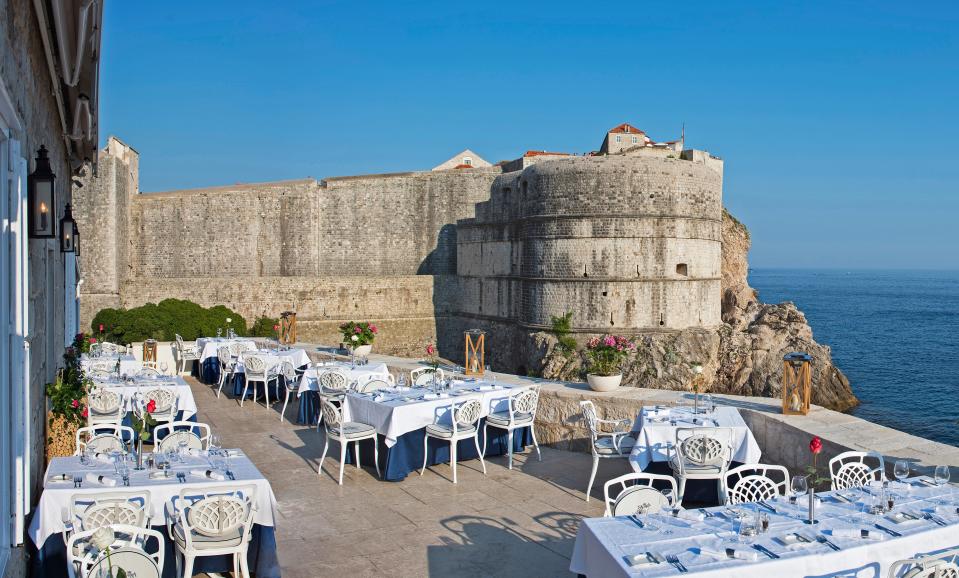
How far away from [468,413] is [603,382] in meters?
1.44

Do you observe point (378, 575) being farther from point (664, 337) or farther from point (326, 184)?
point (326, 184)

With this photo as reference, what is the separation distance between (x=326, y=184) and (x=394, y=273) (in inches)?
162

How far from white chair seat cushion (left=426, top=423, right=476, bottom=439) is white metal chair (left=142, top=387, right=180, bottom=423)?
2.58 meters

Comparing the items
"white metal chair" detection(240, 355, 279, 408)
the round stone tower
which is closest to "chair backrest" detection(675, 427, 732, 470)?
"white metal chair" detection(240, 355, 279, 408)

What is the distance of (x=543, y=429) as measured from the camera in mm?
7645

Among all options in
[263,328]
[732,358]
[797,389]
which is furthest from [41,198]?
[732,358]

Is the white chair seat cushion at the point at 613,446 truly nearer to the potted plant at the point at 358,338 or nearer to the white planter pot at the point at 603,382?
the white planter pot at the point at 603,382

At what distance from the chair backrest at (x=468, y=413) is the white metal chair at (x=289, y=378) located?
3.39 metres

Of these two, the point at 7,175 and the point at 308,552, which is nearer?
the point at 7,175

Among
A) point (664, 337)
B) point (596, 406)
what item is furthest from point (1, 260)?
point (664, 337)

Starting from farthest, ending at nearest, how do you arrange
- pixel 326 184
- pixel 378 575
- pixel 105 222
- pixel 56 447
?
1. pixel 326 184
2. pixel 105 222
3. pixel 56 447
4. pixel 378 575

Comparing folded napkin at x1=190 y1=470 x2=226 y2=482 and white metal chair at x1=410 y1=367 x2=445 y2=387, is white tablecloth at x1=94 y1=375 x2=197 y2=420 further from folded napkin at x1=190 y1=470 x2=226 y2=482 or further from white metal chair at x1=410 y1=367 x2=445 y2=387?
folded napkin at x1=190 y1=470 x2=226 y2=482

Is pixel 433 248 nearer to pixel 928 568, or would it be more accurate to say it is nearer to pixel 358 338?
pixel 358 338

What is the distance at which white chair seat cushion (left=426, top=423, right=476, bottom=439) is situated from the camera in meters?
6.62
